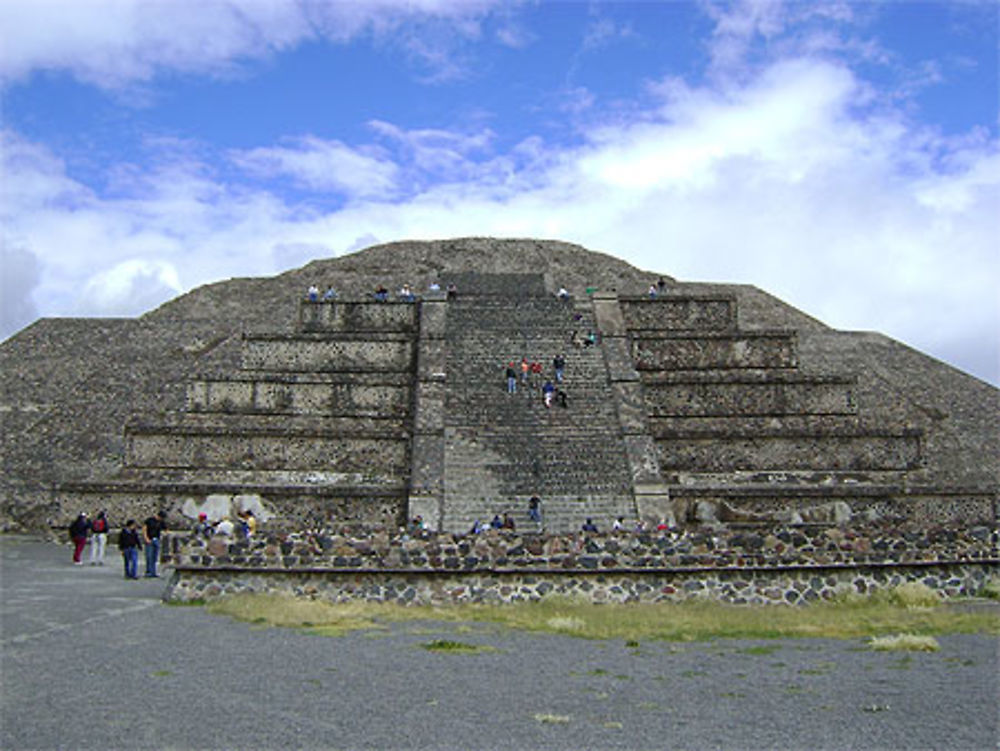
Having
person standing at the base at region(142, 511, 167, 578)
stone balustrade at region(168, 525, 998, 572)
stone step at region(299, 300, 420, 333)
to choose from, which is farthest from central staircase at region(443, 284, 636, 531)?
stone balustrade at region(168, 525, 998, 572)

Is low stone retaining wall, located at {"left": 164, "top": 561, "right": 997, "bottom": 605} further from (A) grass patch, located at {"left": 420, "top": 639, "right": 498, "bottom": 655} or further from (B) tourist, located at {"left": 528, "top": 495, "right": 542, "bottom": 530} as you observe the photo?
(B) tourist, located at {"left": 528, "top": 495, "right": 542, "bottom": 530}

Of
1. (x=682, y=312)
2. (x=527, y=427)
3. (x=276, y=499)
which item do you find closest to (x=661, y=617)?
(x=527, y=427)

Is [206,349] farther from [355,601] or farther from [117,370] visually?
[355,601]

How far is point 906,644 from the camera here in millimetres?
8703

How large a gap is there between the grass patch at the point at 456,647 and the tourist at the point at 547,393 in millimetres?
10753

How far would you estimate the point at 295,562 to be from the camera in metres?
11.1

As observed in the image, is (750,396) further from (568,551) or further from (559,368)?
(568,551)

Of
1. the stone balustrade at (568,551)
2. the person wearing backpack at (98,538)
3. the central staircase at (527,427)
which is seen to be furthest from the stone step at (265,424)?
the stone balustrade at (568,551)

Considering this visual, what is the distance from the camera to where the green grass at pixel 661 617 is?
9.70 metres

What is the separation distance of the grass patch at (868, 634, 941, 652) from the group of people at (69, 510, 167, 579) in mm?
9900

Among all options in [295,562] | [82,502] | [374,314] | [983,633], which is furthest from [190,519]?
[983,633]

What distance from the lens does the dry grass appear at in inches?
382

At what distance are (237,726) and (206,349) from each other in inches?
800

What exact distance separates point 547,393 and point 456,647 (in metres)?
11.2
